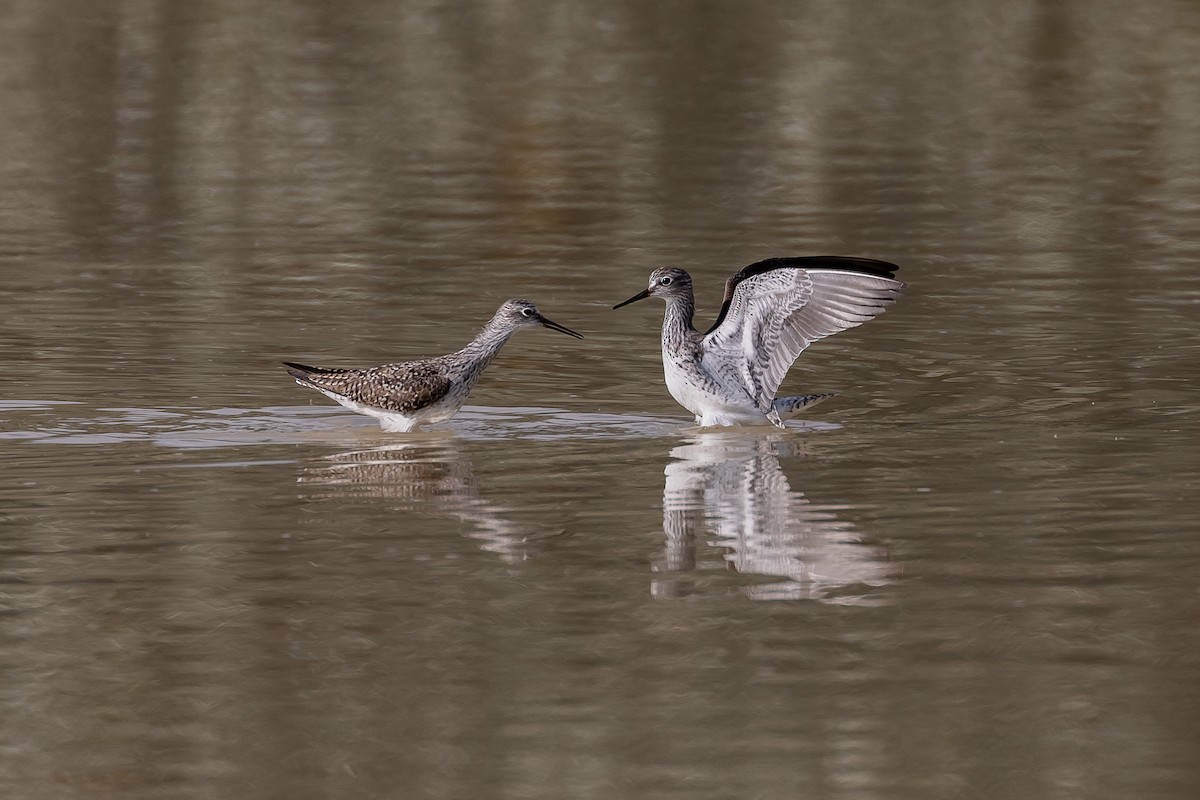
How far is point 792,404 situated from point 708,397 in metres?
0.55

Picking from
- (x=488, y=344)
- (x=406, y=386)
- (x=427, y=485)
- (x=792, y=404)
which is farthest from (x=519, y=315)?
(x=427, y=485)

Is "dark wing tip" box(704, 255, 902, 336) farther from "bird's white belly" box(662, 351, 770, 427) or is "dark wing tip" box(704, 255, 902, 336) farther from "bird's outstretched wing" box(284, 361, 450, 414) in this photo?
"bird's outstretched wing" box(284, 361, 450, 414)

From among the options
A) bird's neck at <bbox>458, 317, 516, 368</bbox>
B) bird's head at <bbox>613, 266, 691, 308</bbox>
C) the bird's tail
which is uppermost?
bird's head at <bbox>613, 266, 691, 308</bbox>

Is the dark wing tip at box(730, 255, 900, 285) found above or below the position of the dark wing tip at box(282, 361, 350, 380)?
above

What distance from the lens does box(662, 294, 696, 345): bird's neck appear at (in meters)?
14.3

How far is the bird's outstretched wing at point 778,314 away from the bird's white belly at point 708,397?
3.8 inches

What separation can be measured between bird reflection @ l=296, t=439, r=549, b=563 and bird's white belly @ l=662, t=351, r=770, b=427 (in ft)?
4.90

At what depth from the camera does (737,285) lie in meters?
14.0

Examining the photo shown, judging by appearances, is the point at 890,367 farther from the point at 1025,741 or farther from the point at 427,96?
the point at 427,96

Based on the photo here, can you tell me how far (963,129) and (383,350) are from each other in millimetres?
15934

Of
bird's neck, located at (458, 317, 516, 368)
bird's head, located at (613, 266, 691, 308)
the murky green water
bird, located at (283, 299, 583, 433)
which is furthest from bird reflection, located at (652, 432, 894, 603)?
bird's head, located at (613, 266, 691, 308)

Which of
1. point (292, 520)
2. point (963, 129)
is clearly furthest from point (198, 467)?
point (963, 129)

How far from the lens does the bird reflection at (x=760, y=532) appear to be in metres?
9.55

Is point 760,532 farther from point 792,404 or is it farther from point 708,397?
point 792,404
